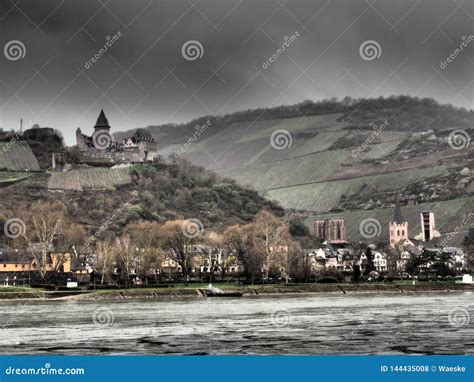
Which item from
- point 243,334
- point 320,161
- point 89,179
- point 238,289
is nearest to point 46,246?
point 238,289

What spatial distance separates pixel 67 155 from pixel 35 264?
4281 centimetres

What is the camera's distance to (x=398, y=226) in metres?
86.4

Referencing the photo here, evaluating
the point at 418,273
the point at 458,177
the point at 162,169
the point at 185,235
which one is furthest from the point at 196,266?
the point at 458,177

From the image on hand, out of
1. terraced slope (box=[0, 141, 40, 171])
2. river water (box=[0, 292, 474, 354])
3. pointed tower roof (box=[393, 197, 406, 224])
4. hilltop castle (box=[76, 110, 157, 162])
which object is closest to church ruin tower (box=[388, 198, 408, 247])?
pointed tower roof (box=[393, 197, 406, 224])

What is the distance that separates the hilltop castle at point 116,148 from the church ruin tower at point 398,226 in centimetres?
2592

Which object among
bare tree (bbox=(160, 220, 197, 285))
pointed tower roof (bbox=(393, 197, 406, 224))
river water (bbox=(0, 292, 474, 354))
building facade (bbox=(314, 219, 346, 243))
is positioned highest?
pointed tower roof (bbox=(393, 197, 406, 224))

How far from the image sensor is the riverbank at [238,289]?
37.1m

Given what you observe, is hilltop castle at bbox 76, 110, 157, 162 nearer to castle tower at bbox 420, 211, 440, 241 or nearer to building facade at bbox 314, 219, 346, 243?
building facade at bbox 314, 219, 346, 243

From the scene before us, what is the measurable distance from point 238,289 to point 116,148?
54.0 metres

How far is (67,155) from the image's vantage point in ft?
303

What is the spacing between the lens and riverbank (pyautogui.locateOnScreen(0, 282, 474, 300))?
122ft

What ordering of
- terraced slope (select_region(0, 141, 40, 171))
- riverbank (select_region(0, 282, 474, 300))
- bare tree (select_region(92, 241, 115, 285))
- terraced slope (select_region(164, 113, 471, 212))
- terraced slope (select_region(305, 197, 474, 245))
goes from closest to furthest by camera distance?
riverbank (select_region(0, 282, 474, 300)) → bare tree (select_region(92, 241, 115, 285)) → terraced slope (select_region(164, 113, 471, 212)) → terraced slope (select_region(305, 197, 474, 245)) → terraced slope (select_region(0, 141, 40, 171))

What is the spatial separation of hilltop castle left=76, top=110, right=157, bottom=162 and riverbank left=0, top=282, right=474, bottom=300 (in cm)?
4001

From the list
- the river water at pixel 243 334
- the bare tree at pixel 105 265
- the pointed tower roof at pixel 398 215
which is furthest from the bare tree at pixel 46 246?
the pointed tower roof at pixel 398 215
